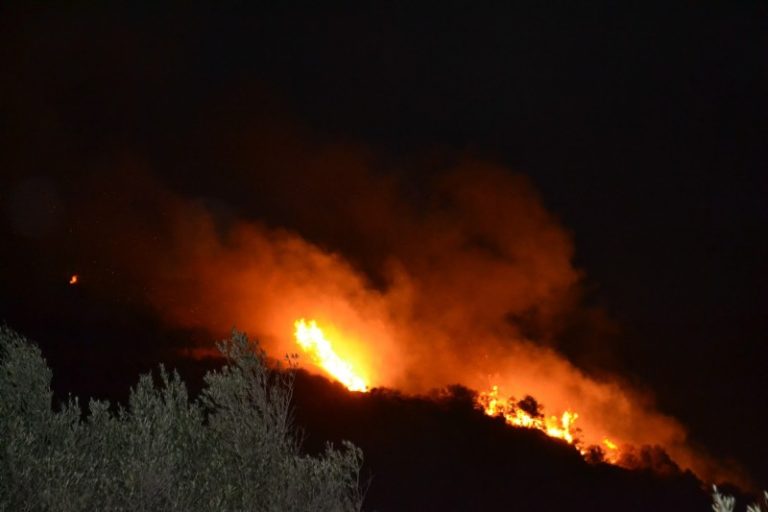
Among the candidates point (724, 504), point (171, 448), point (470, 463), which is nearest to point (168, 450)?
point (171, 448)

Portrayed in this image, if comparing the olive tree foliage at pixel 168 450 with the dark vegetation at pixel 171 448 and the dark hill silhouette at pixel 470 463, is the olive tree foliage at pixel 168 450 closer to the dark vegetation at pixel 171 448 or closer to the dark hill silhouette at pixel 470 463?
the dark vegetation at pixel 171 448

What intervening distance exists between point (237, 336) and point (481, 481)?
77.3 meters

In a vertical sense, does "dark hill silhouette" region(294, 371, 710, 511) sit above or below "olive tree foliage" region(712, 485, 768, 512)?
above

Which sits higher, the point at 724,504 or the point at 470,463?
the point at 470,463

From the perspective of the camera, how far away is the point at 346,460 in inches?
527

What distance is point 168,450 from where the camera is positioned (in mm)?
11164

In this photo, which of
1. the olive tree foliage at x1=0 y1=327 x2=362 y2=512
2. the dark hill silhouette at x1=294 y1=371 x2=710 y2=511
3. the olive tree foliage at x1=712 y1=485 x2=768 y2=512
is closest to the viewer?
the olive tree foliage at x1=712 y1=485 x2=768 y2=512

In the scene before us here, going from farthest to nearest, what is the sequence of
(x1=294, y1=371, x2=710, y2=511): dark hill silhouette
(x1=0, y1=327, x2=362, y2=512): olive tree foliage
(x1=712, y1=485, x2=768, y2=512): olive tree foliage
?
(x1=294, y1=371, x2=710, y2=511): dark hill silhouette, (x1=0, y1=327, x2=362, y2=512): olive tree foliage, (x1=712, y1=485, x2=768, y2=512): olive tree foliage

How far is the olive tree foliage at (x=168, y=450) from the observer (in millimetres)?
10156

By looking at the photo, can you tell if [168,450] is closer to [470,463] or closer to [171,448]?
[171,448]

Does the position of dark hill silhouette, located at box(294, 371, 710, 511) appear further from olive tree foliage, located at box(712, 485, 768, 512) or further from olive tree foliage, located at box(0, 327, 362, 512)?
olive tree foliage, located at box(712, 485, 768, 512)

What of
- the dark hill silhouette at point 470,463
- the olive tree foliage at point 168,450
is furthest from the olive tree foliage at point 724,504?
the dark hill silhouette at point 470,463

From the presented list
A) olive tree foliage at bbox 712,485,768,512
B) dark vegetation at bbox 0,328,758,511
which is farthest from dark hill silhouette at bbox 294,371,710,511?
olive tree foliage at bbox 712,485,768,512

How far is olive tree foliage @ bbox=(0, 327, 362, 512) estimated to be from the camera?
33.3ft
